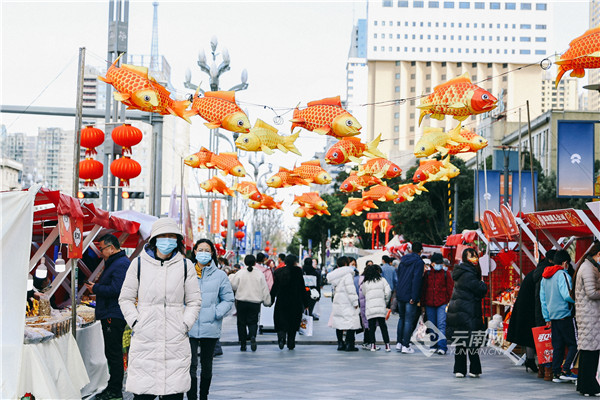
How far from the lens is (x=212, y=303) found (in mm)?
8938

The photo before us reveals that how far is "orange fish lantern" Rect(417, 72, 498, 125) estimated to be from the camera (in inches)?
519

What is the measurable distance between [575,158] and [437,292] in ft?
16.9

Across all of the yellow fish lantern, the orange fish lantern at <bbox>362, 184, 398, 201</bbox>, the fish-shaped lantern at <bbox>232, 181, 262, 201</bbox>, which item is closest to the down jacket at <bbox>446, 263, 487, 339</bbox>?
the yellow fish lantern

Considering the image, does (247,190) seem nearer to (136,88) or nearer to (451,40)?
(136,88)

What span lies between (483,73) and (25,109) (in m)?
122

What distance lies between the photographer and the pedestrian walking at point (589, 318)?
994 cm

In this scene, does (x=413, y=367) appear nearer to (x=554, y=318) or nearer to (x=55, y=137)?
(x=554, y=318)

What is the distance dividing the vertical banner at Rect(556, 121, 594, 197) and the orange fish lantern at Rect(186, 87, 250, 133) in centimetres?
759

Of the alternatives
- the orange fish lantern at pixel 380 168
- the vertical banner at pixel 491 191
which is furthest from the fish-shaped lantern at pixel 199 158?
the vertical banner at pixel 491 191

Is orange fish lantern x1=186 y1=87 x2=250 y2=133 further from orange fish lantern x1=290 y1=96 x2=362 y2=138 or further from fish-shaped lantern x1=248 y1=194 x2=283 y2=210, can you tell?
fish-shaped lantern x1=248 y1=194 x2=283 y2=210

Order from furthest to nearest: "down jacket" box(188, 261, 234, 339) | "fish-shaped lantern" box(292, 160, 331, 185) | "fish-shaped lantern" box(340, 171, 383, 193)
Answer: "fish-shaped lantern" box(292, 160, 331, 185)
"fish-shaped lantern" box(340, 171, 383, 193)
"down jacket" box(188, 261, 234, 339)

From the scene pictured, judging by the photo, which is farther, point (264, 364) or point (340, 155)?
point (340, 155)

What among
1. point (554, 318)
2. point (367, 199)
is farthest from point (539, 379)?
point (367, 199)

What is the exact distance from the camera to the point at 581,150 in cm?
1770
